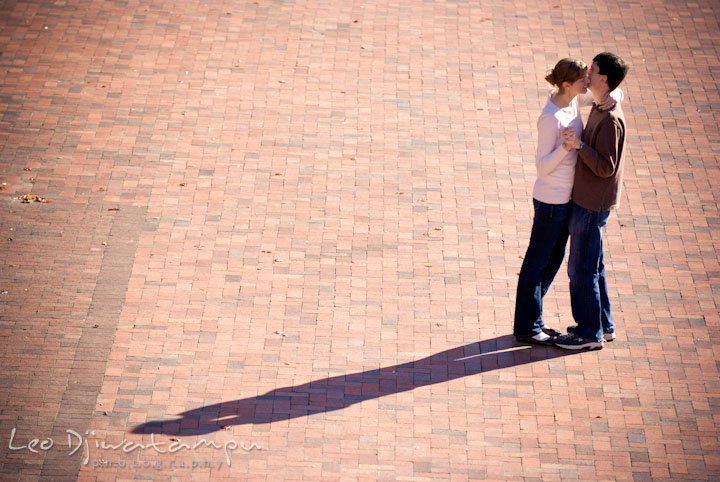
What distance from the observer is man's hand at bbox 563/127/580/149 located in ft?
19.5

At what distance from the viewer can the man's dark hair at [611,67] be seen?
5.88m

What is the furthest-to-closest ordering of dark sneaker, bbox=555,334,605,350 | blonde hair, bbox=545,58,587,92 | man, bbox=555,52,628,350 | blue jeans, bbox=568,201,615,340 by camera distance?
dark sneaker, bbox=555,334,605,350 < blue jeans, bbox=568,201,615,340 < man, bbox=555,52,628,350 < blonde hair, bbox=545,58,587,92

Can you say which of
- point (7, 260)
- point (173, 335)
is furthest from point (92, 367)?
point (7, 260)

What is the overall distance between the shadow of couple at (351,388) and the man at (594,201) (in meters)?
0.35

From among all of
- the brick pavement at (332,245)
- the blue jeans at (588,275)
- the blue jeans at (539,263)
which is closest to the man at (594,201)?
the blue jeans at (588,275)

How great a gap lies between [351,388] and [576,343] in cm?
187

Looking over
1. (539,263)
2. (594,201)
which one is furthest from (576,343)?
(594,201)

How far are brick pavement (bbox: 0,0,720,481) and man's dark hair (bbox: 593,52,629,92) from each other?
6.87 ft

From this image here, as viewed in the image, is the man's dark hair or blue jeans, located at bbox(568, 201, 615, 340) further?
blue jeans, located at bbox(568, 201, 615, 340)

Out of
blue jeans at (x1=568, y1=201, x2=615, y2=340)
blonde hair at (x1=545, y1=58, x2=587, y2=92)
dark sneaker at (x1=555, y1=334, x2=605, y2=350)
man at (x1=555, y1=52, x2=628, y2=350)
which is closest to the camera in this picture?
Result: blonde hair at (x1=545, y1=58, x2=587, y2=92)

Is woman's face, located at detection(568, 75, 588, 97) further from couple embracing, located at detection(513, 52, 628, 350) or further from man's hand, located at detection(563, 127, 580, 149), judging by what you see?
man's hand, located at detection(563, 127, 580, 149)

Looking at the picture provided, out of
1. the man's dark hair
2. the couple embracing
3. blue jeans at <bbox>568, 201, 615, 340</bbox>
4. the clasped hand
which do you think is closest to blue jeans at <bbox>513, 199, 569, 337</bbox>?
the couple embracing

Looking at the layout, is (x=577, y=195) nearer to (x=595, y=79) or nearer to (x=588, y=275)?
(x=588, y=275)

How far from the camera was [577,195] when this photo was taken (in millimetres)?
6227
